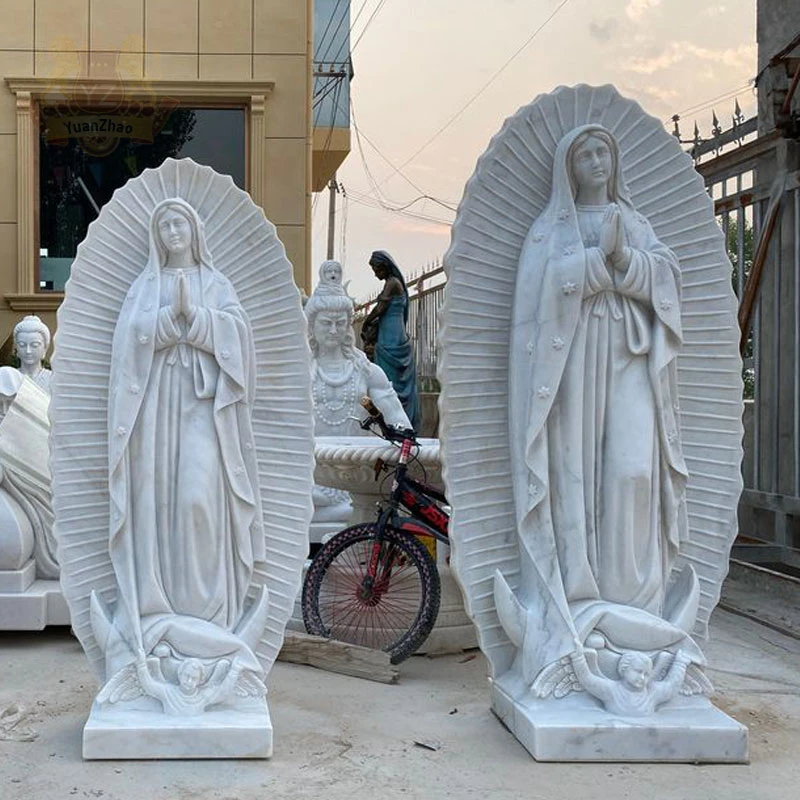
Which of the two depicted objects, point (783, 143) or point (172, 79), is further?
point (172, 79)

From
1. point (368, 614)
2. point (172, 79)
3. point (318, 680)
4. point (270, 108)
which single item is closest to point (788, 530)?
point (368, 614)

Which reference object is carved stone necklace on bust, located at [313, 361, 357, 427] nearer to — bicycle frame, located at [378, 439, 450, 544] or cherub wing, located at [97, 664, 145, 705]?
bicycle frame, located at [378, 439, 450, 544]

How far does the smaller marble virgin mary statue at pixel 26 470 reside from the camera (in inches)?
222

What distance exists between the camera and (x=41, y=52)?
10.1 meters

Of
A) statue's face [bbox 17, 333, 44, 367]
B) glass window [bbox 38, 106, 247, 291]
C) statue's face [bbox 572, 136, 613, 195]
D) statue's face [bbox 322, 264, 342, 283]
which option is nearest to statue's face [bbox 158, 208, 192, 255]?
statue's face [bbox 572, 136, 613, 195]

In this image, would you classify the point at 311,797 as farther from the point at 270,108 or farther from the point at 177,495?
the point at 270,108

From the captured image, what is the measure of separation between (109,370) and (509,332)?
57.3 inches

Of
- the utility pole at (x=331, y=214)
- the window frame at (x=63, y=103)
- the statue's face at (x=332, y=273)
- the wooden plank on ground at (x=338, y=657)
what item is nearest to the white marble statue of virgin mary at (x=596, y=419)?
the wooden plank on ground at (x=338, y=657)

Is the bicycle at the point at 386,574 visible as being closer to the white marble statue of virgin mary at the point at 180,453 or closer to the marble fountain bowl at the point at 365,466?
the marble fountain bowl at the point at 365,466

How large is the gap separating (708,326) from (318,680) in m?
2.20

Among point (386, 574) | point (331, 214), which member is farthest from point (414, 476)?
point (331, 214)

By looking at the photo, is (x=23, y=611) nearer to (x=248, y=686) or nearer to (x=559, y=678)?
(x=248, y=686)

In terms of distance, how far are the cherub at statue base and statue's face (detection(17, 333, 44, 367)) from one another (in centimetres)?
387

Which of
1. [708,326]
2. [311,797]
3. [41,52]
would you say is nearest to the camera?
[311,797]
